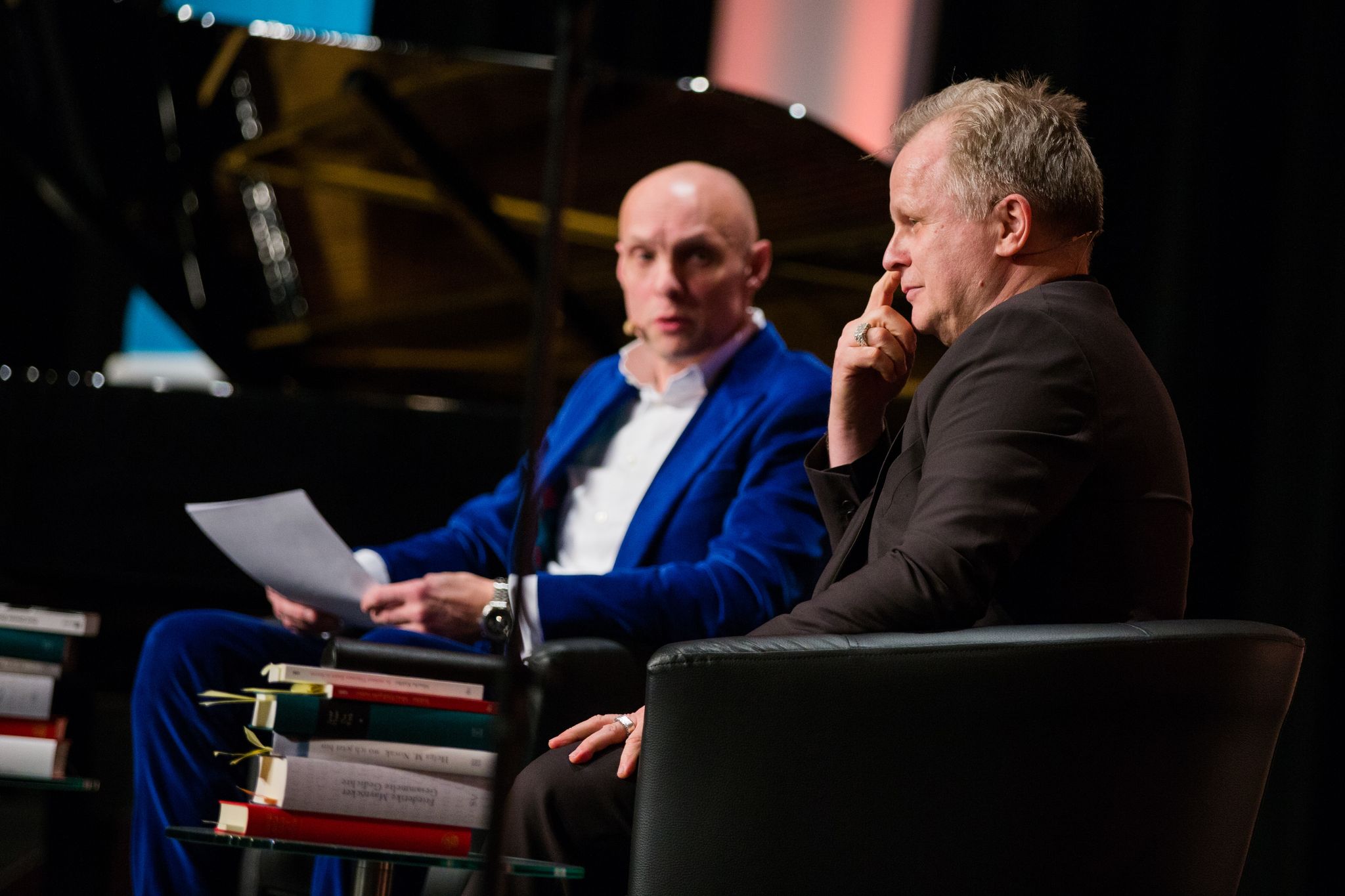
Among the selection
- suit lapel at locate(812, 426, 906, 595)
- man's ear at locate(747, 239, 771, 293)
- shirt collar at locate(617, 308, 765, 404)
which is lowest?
suit lapel at locate(812, 426, 906, 595)

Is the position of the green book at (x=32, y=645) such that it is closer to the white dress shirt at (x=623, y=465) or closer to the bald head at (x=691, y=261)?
the white dress shirt at (x=623, y=465)

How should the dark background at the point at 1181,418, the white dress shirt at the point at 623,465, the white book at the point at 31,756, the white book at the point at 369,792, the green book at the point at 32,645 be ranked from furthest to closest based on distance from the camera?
the dark background at the point at 1181,418 < the white dress shirt at the point at 623,465 < the green book at the point at 32,645 < the white book at the point at 31,756 < the white book at the point at 369,792

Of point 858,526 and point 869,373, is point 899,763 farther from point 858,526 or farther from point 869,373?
point 869,373

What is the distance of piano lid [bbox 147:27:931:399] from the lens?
2.92 meters

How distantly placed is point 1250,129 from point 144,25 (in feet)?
7.97

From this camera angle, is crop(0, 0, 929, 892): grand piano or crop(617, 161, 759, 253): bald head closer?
crop(617, 161, 759, 253): bald head

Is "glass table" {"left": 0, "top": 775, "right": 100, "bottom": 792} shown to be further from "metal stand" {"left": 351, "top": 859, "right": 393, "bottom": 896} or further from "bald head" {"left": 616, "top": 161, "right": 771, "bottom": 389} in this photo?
"bald head" {"left": 616, "top": 161, "right": 771, "bottom": 389}

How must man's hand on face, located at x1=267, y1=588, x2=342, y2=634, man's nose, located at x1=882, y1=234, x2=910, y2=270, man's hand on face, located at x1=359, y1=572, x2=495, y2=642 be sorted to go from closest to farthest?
man's nose, located at x1=882, y1=234, x2=910, y2=270 < man's hand on face, located at x1=359, y1=572, x2=495, y2=642 < man's hand on face, located at x1=267, y1=588, x2=342, y2=634

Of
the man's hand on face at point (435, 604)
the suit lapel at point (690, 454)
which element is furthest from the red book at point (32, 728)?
the suit lapel at point (690, 454)

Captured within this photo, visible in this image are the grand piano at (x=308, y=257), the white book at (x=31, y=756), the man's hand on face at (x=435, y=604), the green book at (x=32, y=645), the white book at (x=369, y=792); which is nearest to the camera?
the white book at (x=369, y=792)

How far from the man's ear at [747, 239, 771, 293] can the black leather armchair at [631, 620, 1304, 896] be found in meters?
1.11

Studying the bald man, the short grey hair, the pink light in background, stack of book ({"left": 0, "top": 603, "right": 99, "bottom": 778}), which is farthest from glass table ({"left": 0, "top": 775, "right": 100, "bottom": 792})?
the pink light in background

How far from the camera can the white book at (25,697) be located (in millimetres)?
1591

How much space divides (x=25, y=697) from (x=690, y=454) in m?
0.91
